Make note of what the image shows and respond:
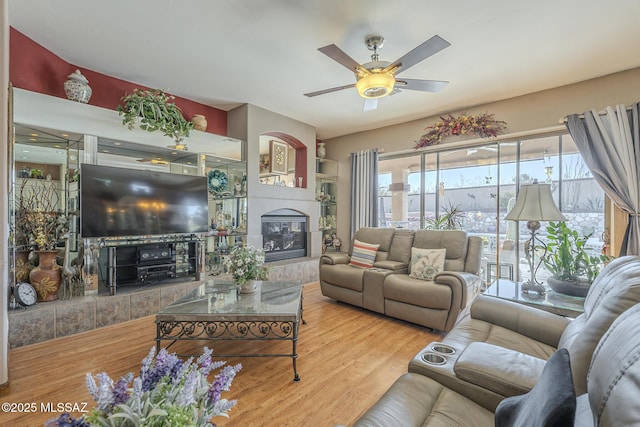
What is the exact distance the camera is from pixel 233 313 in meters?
2.15

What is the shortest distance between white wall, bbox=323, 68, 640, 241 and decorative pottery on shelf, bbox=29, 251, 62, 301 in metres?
4.85

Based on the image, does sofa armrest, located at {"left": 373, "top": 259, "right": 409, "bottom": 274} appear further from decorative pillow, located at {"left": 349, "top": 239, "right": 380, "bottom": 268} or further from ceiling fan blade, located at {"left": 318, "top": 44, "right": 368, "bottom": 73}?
ceiling fan blade, located at {"left": 318, "top": 44, "right": 368, "bottom": 73}

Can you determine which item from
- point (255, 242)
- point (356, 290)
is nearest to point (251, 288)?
point (356, 290)

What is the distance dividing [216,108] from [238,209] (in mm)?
1628

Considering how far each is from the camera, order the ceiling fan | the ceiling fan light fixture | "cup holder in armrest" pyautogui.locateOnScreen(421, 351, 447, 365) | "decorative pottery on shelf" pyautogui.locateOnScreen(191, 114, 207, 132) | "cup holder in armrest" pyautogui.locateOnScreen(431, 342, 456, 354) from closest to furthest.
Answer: "cup holder in armrest" pyautogui.locateOnScreen(421, 351, 447, 365) → "cup holder in armrest" pyautogui.locateOnScreen(431, 342, 456, 354) → the ceiling fan → the ceiling fan light fixture → "decorative pottery on shelf" pyautogui.locateOnScreen(191, 114, 207, 132)

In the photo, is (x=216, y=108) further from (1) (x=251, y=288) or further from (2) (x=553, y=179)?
(2) (x=553, y=179)

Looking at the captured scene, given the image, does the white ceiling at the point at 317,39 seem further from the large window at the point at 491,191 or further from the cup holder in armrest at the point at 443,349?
the cup holder in armrest at the point at 443,349

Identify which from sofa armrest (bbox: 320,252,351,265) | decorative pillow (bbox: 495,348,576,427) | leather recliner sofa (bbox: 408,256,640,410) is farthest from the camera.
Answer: sofa armrest (bbox: 320,252,351,265)

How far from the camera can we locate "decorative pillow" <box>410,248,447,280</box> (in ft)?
10.4

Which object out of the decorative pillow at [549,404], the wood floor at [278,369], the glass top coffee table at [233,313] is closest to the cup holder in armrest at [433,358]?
the decorative pillow at [549,404]

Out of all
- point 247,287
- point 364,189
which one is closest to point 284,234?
point 364,189

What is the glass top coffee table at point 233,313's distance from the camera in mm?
2133

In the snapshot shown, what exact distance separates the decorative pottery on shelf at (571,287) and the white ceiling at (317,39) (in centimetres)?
216

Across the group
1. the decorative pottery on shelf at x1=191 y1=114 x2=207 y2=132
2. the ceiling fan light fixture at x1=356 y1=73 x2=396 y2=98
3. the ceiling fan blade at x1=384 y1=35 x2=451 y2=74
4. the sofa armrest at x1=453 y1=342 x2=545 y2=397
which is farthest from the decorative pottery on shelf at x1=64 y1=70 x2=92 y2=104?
the sofa armrest at x1=453 y1=342 x2=545 y2=397
